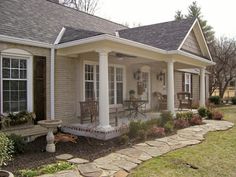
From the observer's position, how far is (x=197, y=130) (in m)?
10.8

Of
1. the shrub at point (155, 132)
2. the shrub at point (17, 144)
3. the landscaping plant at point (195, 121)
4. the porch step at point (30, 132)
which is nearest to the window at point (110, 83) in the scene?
the porch step at point (30, 132)

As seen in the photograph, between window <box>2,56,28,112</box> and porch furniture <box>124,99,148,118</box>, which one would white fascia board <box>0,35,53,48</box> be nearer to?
window <box>2,56,28,112</box>

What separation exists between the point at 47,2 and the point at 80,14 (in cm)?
211

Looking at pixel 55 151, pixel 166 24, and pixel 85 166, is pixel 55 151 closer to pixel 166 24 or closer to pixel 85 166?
pixel 85 166

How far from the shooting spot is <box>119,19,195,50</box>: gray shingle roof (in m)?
12.7

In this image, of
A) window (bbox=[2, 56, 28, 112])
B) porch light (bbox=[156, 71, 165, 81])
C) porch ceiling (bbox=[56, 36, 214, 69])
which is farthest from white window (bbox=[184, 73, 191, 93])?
window (bbox=[2, 56, 28, 112])

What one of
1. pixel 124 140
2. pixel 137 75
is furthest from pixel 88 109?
pixel 137 75

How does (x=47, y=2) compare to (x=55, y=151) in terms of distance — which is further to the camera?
(x=47, y=2)

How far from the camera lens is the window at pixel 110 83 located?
1128 cm

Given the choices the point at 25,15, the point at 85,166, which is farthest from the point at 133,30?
the point at 85,166

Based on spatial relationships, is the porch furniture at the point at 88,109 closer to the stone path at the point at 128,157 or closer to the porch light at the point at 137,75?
the stone path at the point at 128,157

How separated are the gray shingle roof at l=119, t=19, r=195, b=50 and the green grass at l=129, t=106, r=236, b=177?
17.7ft

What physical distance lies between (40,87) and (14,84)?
3.18 ft

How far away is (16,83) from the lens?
28.9 ft
